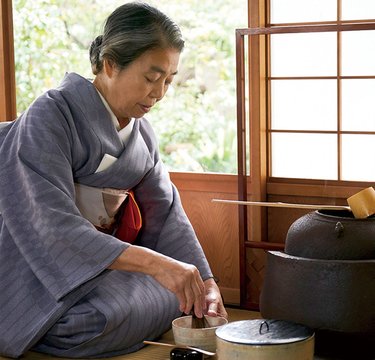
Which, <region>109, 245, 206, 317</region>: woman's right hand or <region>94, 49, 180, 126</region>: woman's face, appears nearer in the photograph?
<region>109, 245, 206, 317</region>: woman's right hand

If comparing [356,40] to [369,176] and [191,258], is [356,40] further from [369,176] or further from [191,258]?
[191,258]

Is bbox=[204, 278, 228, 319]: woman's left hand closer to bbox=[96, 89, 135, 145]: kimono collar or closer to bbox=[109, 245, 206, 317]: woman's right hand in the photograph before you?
bbox=[109, 245, 206, 317]: woman's right hand

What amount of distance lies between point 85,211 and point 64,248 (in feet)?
1.01

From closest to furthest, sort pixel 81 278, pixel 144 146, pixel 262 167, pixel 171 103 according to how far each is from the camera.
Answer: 1. pixel 81 278
2. pixel 144 146
3. pixel 262 167
4. pixel 171 103

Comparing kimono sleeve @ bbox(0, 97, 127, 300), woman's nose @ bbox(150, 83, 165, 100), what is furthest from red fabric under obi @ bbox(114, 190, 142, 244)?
woman's nose @ bbox(150, 83, 165, 100)

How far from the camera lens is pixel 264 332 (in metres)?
2.99

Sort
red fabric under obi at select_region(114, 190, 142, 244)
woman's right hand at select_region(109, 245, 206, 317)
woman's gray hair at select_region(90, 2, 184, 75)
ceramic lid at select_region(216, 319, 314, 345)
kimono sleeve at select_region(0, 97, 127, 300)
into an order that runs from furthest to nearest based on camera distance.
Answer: red fabric under obi at select_region(114, 190, 142, 244), woman's gray hair at select_region(90, 2, 184, 75), kimono sleeve at select_region(0, 97, 127, 300), woman's right hand at select_region(109, 245, 206, 317), ceramic lid at select_region(216, 319, 314, 345)

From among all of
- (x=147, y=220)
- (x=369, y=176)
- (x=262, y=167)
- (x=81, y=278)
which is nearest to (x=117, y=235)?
(x=147, y=220)

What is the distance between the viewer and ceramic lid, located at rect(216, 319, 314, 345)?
9.52 ft

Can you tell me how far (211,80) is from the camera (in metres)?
4.44

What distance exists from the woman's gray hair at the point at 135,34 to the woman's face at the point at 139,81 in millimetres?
27

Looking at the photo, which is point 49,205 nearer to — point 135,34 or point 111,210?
point 111,210

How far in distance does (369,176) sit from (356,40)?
1.99 ft

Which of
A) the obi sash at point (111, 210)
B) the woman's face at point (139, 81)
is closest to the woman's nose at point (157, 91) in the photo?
the woman's face at point (139, 81)
